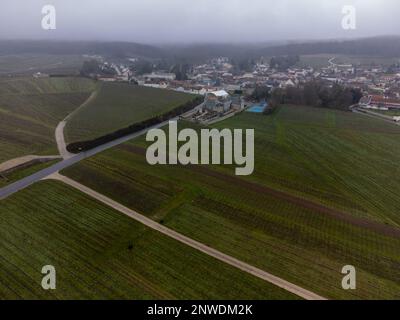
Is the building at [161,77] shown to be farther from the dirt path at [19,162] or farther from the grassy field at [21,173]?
the grassy field at [21,173]

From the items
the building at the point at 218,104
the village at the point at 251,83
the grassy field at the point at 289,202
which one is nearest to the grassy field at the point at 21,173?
the grassy field at the point at 289,202

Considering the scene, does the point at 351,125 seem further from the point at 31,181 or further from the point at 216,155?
the point at 31,181

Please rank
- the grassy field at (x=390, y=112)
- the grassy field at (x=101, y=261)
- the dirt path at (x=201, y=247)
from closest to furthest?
the grassy field at (x=101, y=261)
the dirt path at (x=201, y=247)
the grassy field at (x=390, y=112)

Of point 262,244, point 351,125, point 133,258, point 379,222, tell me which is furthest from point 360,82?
point 133,258

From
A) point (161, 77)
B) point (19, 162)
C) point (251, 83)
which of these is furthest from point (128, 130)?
point (251, 83)

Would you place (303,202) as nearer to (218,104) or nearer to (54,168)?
(54,168)
